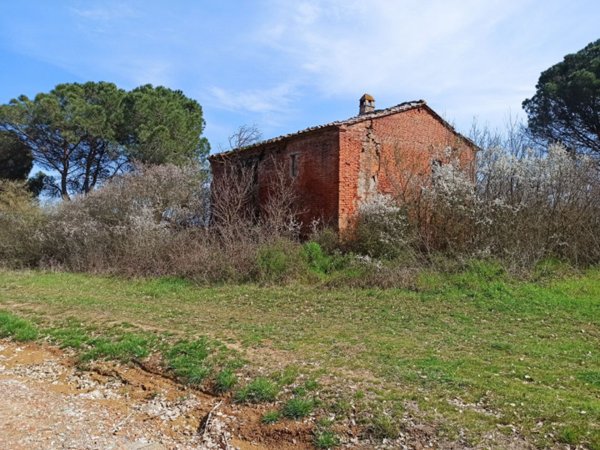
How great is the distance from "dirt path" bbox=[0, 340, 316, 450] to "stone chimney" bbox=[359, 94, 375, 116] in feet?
50.1

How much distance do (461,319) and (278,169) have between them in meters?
10.6

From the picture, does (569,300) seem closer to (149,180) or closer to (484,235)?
(484,235)

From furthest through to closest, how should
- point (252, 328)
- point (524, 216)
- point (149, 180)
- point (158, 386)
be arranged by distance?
1. point (149, 180)
2. point (524, 216)
3. point (252, 328)
4. point (158, 386)

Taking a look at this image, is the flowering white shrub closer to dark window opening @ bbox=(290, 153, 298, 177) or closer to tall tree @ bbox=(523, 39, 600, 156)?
dark window opening @ bbox=(290, 153, 298, 177)

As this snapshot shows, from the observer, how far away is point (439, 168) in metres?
13.8

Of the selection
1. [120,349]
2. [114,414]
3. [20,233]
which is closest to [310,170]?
[120,349]

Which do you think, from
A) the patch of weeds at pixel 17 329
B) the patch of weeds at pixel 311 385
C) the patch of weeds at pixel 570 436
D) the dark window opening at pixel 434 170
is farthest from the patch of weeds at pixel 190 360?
the dark window opening at pixel 434 170

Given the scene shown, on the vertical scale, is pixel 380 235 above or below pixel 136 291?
above

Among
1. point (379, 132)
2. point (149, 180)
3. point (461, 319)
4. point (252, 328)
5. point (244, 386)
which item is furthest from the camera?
point (149, 180)

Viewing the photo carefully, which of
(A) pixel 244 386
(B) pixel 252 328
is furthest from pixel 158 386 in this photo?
(B) pixel 252 328

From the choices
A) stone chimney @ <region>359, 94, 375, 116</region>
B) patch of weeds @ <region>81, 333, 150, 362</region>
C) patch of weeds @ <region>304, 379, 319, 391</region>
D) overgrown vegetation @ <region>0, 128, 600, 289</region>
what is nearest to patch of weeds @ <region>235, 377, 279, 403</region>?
patch of weeds @ <region>304, 379, 319, 391</region>

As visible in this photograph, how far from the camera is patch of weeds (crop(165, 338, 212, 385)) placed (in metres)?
6.18

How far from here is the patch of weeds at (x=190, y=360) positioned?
20.3 feet

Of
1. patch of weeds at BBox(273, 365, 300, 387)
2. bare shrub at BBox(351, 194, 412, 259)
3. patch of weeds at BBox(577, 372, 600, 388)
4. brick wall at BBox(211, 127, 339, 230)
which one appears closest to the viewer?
patch of weeds at BBox(577, 372, 600, 388)
